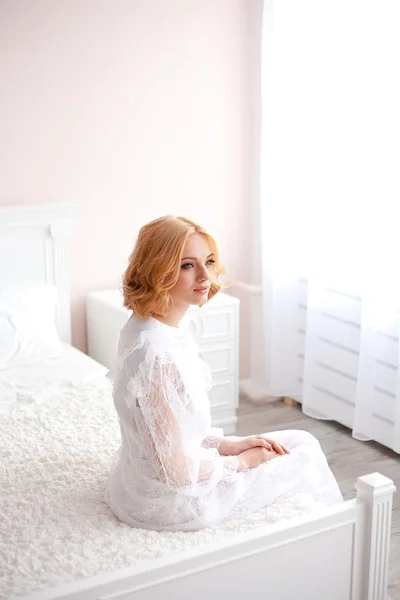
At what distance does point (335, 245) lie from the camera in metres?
3.78

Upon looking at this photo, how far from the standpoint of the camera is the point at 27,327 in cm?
351

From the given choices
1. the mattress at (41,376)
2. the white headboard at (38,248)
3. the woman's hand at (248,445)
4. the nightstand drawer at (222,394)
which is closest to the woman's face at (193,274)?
the woman's hand at (248,445)

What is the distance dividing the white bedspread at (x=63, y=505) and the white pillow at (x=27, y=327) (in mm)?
405

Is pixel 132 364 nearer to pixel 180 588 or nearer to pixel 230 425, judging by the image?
pixel 180 588

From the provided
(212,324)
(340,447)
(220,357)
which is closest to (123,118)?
(212,324)

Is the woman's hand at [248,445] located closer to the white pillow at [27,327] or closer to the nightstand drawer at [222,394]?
the white pillow at [27,327]

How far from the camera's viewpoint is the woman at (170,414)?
2023 mm

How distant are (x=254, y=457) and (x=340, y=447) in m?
1.58

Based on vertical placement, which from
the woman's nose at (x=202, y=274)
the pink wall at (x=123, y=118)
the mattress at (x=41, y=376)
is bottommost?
the mattress at (x=41, y=376)

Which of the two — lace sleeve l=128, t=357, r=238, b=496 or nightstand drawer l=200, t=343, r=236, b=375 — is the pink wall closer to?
nightstand drawer l=200, t=343, r=236, b=375

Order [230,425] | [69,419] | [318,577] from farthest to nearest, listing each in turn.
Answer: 1. [230,425]
2. [69,419]
3. [318,577]

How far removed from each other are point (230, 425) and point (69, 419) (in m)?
1.25

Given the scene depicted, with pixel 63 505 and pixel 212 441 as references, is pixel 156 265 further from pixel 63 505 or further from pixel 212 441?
pixel 63 505

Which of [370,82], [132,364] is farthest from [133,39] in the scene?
[132,364]
